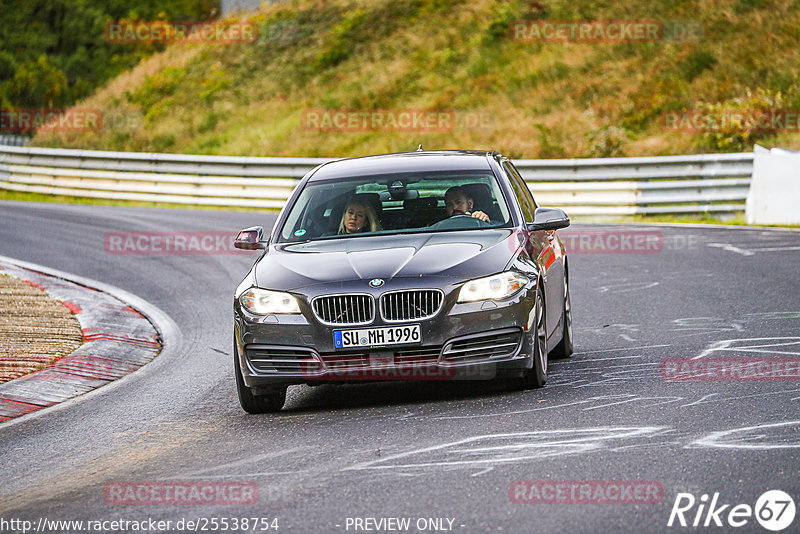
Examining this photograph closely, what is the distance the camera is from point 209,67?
4925 cm

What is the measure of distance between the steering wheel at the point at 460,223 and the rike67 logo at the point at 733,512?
373cm

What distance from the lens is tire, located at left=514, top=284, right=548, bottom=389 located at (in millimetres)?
7941

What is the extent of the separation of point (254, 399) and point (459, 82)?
32.5m

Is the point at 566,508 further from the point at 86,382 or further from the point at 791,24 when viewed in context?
the point at 791,24

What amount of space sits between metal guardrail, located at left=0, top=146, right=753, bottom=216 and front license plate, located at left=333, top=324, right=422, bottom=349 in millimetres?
15427

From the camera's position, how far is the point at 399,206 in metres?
8.99

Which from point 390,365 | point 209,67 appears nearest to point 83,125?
point 209,67

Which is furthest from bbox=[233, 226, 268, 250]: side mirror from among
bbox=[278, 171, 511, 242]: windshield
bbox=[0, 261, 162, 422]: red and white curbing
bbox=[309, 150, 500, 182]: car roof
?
bbox=[0, 261, 162, 422]: red and white curbing

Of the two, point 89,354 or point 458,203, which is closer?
point 458,203

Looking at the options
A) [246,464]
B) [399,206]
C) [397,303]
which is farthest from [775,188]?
[246,464]

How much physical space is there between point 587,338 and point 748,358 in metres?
1.93

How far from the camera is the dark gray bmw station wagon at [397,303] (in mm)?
7590

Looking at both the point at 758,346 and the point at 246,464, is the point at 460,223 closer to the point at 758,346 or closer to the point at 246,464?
the point at 758,346

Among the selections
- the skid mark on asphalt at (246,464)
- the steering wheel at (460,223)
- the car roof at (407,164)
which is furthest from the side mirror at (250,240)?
the skid mark on asphalt at (246,464)
